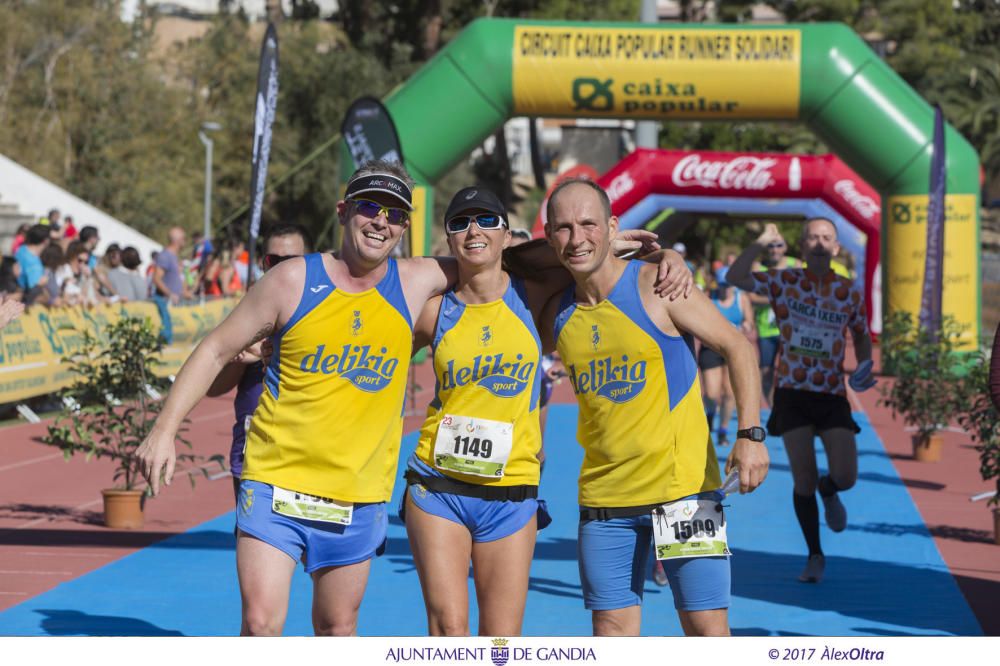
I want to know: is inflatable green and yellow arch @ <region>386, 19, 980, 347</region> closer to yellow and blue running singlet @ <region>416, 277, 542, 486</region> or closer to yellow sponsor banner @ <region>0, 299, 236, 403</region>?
yellow sponsor banner @ <region>0, 299, 236, 403</region>

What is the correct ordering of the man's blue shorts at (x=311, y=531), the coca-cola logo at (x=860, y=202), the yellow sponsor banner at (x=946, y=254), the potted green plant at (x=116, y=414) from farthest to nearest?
the coca-cola logo at (x=860, y=202) → the yellow sponsor banner at (x=946, y=254) → the potted green plant at (x=116, y=414) → the man's blue shorts at (x=311, y=531)

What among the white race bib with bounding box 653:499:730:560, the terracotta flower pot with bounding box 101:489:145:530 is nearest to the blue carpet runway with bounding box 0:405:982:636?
the terracotta flower pot with bounding box 101:489:145:530

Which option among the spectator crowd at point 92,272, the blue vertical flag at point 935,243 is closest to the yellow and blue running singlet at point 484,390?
the spectator crowd at point 92,272

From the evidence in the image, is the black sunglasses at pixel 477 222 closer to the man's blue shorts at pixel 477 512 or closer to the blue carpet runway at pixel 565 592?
the man's blue shorts at pixel 477 512

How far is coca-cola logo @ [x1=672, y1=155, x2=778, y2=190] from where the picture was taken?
27.9 metres

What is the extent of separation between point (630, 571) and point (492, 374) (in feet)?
2.59

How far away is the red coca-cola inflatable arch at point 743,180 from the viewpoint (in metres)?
27.9

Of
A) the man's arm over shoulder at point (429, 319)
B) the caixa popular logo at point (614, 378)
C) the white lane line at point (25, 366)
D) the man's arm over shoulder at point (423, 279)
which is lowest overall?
the white lane line at point (25, 366)

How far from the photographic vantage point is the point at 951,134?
818 inches

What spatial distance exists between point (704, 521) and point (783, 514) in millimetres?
6072

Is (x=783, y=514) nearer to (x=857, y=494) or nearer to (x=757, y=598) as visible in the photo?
(x=857, y=494)

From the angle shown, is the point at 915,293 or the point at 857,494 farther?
the point at 915,293

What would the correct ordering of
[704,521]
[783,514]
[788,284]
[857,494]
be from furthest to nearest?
[857,494], [783,514], [788,284], [704,521]
